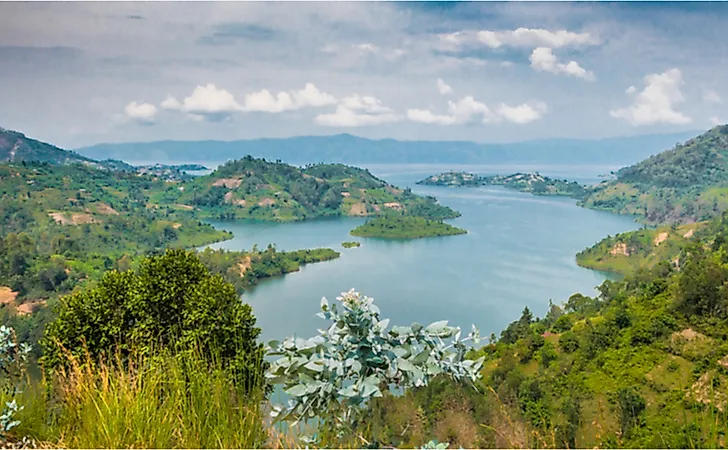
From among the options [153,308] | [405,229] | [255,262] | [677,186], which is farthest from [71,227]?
[677,186]

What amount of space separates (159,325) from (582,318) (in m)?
20.5

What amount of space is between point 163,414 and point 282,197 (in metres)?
69.2

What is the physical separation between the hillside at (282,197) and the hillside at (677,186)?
22.9 metres

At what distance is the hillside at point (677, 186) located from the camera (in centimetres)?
6067

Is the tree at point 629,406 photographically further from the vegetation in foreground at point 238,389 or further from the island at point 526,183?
the island at point 526,183

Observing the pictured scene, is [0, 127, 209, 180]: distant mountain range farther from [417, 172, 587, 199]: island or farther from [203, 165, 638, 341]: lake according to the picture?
[203, 165, 638, 341]: lake

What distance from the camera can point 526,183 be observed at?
98.2m

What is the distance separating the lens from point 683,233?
4181cm

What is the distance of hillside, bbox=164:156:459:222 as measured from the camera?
6719cm

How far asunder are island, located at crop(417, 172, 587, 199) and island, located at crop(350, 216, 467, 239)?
37.2 metres

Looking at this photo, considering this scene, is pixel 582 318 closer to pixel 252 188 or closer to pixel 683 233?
pixel 683 233

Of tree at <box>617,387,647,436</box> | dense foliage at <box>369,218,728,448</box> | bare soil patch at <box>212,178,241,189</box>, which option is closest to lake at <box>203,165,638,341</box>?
dense foliage at <box>369,218,728,448</box>

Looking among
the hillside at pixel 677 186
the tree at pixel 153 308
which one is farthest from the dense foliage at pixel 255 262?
the hillside at pixel 677 186

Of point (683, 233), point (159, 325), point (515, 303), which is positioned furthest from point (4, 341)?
point (683, 233)
